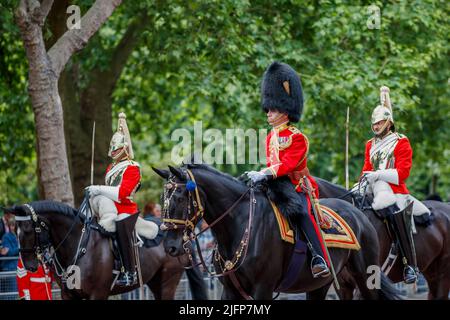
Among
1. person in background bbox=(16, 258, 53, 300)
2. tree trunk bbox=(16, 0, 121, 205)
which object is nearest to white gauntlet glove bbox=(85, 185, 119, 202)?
person in background bbox=(16, 258, 53, 300)

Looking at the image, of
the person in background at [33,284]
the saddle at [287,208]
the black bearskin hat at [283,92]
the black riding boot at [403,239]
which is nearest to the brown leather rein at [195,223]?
the saddle at [287,208]

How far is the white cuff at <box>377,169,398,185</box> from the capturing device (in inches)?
470

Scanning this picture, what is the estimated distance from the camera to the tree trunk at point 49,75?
13.3 metres

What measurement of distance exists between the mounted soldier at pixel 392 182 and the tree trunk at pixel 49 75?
174 inches

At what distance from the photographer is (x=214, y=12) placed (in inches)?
693

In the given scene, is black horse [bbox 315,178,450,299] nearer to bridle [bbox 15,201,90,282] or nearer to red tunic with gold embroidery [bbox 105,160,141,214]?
red tunic with gold embroidery [bbox 105,160,141,214]

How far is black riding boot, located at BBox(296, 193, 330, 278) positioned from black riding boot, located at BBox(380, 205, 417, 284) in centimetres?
242

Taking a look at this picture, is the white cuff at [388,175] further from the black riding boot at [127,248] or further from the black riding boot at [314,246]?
the black riding boot at [127,248]

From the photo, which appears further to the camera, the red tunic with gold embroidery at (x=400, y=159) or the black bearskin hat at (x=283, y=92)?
the red tunic with gold embroidery at (x=400, y=159)

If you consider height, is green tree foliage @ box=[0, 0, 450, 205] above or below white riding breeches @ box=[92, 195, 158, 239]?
above
